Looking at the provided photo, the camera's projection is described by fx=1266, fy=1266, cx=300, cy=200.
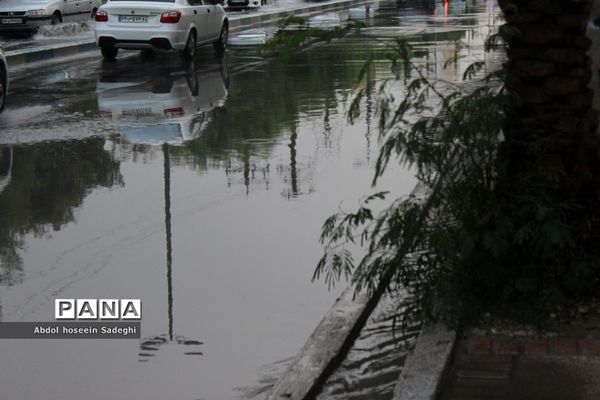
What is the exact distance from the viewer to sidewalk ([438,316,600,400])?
567 centimetres

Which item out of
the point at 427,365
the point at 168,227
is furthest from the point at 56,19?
the point at 427,365

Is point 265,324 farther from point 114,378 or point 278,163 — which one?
point 278,163

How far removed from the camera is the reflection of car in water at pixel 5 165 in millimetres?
11500

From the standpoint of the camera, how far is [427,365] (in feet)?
19.8

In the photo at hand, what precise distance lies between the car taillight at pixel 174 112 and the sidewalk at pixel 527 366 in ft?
32.1

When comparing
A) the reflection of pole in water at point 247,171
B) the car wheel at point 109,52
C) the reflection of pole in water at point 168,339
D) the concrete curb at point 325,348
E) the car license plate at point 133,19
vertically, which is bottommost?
the reflection of pole in water at point 168,339

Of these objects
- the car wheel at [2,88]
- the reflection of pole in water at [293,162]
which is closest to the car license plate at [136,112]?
the car wheel at [2,88]

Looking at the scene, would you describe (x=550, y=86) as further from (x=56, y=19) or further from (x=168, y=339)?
(x=56, y=19)

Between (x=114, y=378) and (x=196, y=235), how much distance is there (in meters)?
3.08

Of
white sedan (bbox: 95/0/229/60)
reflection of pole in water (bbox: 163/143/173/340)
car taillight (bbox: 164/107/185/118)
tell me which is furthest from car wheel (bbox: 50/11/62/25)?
reflection of pole in water (bbox: 163/143/173/340)

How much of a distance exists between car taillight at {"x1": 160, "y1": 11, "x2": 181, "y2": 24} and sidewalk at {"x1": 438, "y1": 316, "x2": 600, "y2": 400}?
61.9ft

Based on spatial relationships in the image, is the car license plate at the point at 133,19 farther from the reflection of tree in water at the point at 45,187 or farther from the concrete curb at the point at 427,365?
the concrete curb at the point at 427,365

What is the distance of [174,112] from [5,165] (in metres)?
3.99

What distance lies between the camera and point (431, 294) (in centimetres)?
665
